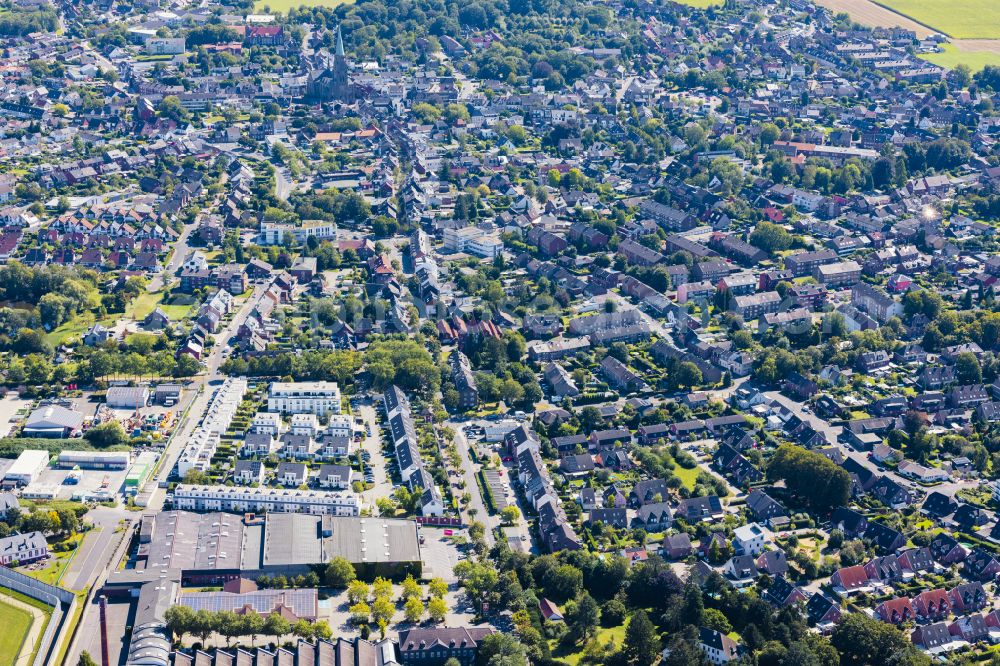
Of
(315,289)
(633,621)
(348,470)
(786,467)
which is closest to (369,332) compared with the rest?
(315,289)

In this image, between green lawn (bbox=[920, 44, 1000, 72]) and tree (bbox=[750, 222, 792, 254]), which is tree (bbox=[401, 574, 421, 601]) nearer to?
tree (bbox=[750, 222, 792, 254])

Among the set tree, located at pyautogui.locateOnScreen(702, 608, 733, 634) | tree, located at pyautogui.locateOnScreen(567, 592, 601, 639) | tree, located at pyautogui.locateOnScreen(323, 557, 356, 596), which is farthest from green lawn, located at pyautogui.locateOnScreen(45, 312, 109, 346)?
tree, located at pyautogui.locateOnScreen(702, 608, 733, 634)

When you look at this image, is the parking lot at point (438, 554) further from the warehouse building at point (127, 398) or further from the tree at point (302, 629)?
the warehouse building at point (127, 398)

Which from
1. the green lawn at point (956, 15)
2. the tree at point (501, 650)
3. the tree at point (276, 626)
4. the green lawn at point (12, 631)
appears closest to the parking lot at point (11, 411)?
the green lawn at point (12, 631)

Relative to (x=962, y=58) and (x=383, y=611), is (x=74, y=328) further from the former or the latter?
(x=962, y=58)

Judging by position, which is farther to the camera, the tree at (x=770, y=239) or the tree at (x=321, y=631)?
the tree at (x=770, y=239)

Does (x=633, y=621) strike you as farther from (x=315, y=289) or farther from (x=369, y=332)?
(x=315, y=289)
